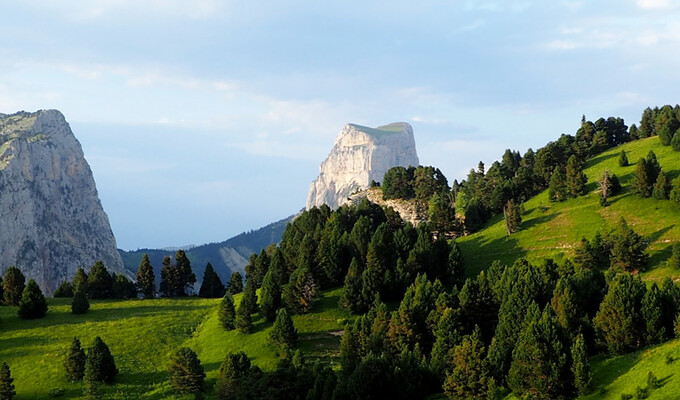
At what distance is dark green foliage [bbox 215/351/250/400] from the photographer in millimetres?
58250

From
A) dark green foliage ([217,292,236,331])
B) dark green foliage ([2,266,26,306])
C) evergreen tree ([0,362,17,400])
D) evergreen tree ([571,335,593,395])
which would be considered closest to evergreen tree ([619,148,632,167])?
evergreen tree ([571,335,593,395])

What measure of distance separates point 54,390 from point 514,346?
5469cm

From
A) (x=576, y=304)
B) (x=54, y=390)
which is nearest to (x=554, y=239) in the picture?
(x=576, y=304)

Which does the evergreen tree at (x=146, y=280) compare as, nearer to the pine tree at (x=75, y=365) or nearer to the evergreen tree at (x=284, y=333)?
the pine tree at (x=75, y=365)

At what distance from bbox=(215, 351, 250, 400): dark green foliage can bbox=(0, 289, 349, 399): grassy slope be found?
27.7 ft

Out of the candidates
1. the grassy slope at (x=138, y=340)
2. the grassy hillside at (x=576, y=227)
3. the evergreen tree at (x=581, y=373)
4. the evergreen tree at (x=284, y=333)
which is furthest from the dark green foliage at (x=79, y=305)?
the evergreen tree at (x=581, y=373)

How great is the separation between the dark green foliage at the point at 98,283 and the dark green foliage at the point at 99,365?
53271 mm

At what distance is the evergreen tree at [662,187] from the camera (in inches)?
4149

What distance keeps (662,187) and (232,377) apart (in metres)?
93.7

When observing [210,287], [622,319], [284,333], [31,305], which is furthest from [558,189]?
[31,305]

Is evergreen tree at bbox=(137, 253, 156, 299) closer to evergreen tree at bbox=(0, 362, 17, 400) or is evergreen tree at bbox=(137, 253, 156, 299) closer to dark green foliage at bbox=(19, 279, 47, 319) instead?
dark green foliage at bbox=(19, 279, 47, 319)

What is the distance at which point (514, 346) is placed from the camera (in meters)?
54.2

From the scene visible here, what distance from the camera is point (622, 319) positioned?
51375mm

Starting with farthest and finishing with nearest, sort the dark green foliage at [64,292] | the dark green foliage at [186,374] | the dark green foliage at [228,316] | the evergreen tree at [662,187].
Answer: the dark green foliage at [64,292] < the evergreen tree at [662,187] < the dark green foliage at [228,316] < the dark green foliage at [186,374]
